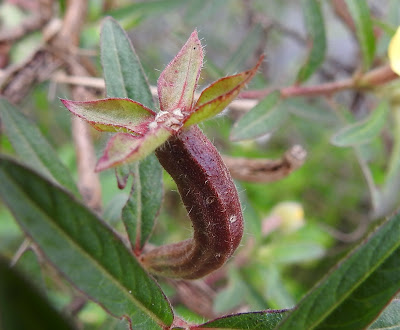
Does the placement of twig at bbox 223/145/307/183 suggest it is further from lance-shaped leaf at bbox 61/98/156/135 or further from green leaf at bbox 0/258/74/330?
green leaf at bbox 0/258/74/330

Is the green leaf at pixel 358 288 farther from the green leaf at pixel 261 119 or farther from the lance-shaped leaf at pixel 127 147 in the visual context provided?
the green leaf at pixel 261 119

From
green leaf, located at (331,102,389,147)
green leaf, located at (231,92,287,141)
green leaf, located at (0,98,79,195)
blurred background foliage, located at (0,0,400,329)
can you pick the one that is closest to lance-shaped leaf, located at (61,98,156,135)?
blurred background foliage, located at (0,0,400,329)

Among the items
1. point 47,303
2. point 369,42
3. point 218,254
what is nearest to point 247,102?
point 369,42

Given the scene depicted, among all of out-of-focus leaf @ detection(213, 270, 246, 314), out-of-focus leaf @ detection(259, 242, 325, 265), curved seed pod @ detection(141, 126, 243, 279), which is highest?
curved seed pod @ detection(141, 126, 243, 279)

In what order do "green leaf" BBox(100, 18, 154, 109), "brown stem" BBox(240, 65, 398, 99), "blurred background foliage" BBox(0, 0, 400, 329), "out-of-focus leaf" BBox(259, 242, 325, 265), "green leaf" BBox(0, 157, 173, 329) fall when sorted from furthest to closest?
1. "out-of-focus leaf" BBox(259, 242, 325, 265)
2. "blurred background foliage" BBox(0, 0, 400, 329)
3. "brown stem" BBox(240, 65, 398, 99)
4. "green leaf" BBox(100, 18, 154, 109)
5. "green leaf" BBox(0, 157, 173, 329)

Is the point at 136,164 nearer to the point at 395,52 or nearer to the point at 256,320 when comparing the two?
the point at 256,320

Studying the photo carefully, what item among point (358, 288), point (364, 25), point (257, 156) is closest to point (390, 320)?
point (358, 288)
